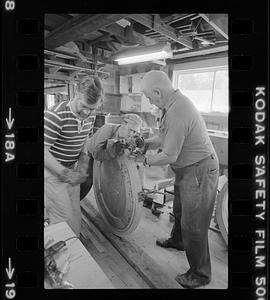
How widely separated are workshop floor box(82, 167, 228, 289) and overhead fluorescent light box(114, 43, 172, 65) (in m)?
0.62

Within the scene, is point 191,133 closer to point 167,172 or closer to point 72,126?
point 167,172

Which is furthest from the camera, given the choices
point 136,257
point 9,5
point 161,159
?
point 136,257

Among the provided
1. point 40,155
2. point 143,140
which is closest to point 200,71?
point 143,140

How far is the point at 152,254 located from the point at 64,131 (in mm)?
867

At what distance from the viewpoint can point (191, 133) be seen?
3.58 feet

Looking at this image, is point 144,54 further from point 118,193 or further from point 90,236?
point 90,236

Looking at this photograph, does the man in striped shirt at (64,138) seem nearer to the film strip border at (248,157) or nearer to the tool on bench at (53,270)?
the tool on bench at (53,270)

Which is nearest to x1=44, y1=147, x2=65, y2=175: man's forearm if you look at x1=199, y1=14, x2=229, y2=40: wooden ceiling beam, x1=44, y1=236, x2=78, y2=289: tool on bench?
x1=44, y1=236, x2=78, y2=289: tool on bench

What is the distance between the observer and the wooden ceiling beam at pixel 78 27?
3.45 feet

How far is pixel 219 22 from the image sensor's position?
1.04m

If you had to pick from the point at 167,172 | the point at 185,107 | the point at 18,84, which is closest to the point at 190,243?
the point at 167,172

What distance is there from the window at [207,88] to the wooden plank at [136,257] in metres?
0.88

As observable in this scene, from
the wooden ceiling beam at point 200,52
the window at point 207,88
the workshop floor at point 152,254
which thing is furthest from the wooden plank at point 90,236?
the wooden ceiling beam at point 200,52

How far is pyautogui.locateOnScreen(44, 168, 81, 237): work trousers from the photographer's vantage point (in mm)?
1144
